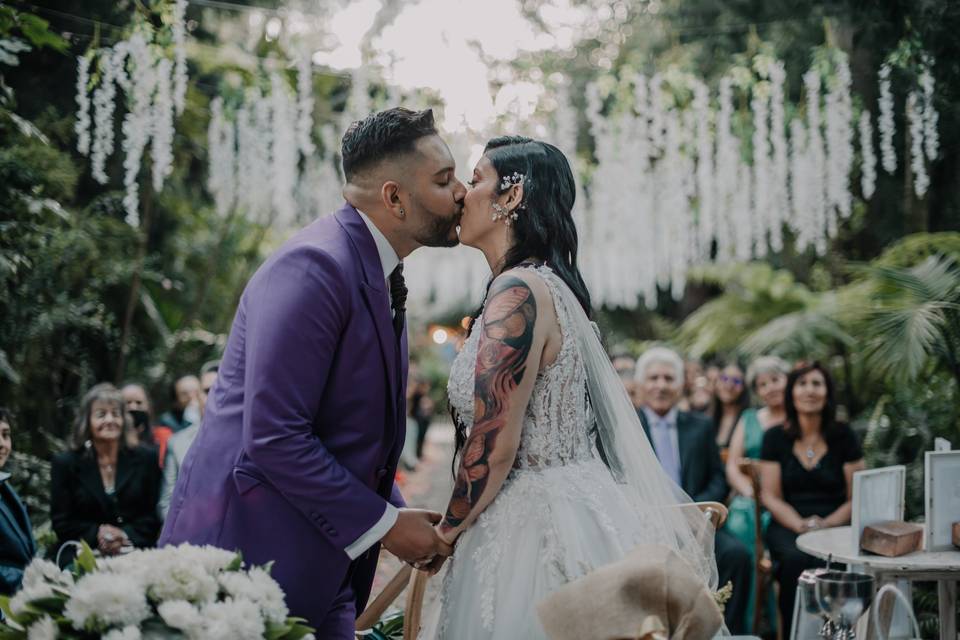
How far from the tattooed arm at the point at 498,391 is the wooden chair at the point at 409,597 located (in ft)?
1.09

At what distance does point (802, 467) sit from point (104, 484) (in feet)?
13.6

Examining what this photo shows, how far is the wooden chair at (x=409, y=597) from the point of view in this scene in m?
2.80

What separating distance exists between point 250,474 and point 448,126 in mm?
7313

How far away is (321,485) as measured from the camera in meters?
2.23

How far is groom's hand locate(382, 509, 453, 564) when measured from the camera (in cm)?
242

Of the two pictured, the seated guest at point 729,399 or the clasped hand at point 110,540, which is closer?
the clasped hand at point 110,540

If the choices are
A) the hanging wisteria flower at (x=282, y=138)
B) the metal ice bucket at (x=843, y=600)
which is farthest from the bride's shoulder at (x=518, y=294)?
the hanging wisteria flower at (x=282, y=138)

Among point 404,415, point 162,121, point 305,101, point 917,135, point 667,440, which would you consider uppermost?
point 305,101

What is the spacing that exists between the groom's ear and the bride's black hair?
36 centimetres

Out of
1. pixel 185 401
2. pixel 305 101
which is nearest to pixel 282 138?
pixel 305 101

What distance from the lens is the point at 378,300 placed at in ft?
8.02

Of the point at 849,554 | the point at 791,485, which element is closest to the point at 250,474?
the point at 849,554

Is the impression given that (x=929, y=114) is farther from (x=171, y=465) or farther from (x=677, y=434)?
(x=171, y=465)

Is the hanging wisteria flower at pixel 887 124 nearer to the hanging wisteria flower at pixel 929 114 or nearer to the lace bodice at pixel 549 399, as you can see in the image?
→ the hanging wisteria flower at pixel 929 114
